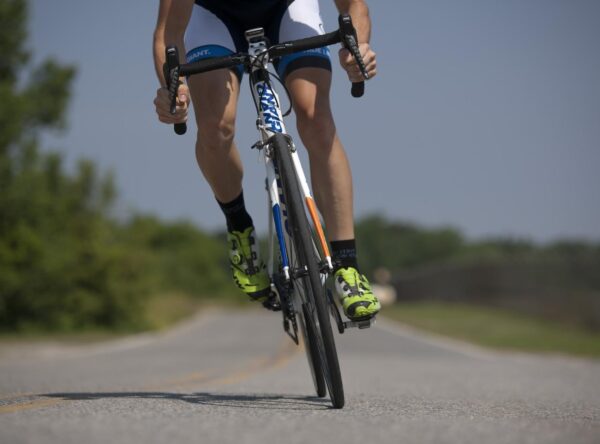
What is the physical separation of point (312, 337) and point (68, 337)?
18.7m

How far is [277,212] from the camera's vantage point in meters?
4.32

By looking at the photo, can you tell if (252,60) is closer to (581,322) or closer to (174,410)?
(174,410)

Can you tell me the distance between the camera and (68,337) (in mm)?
22016

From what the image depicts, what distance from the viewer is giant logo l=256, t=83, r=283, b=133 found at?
4.41 m

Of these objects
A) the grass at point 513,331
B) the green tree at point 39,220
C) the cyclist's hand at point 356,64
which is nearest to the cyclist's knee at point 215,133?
the cyclist's hand at point 356,64

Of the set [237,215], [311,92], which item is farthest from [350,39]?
[237,215]

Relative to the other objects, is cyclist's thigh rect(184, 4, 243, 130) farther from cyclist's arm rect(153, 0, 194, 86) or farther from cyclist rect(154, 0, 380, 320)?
cyclist's arm rect(153, 0, 194, 86)

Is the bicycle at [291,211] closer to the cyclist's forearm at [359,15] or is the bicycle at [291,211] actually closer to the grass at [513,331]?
the cyclist's forearm at [359,15]

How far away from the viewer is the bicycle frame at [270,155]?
4.20m

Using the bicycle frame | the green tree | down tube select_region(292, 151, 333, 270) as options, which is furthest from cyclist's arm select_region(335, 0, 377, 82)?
the green tree

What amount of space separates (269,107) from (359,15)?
63cm

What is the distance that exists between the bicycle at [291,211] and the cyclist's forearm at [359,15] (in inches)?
12.0

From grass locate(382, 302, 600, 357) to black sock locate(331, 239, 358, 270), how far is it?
15.1 m

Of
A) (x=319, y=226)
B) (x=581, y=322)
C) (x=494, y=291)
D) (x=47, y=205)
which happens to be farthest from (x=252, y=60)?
(x=494, y=291)
